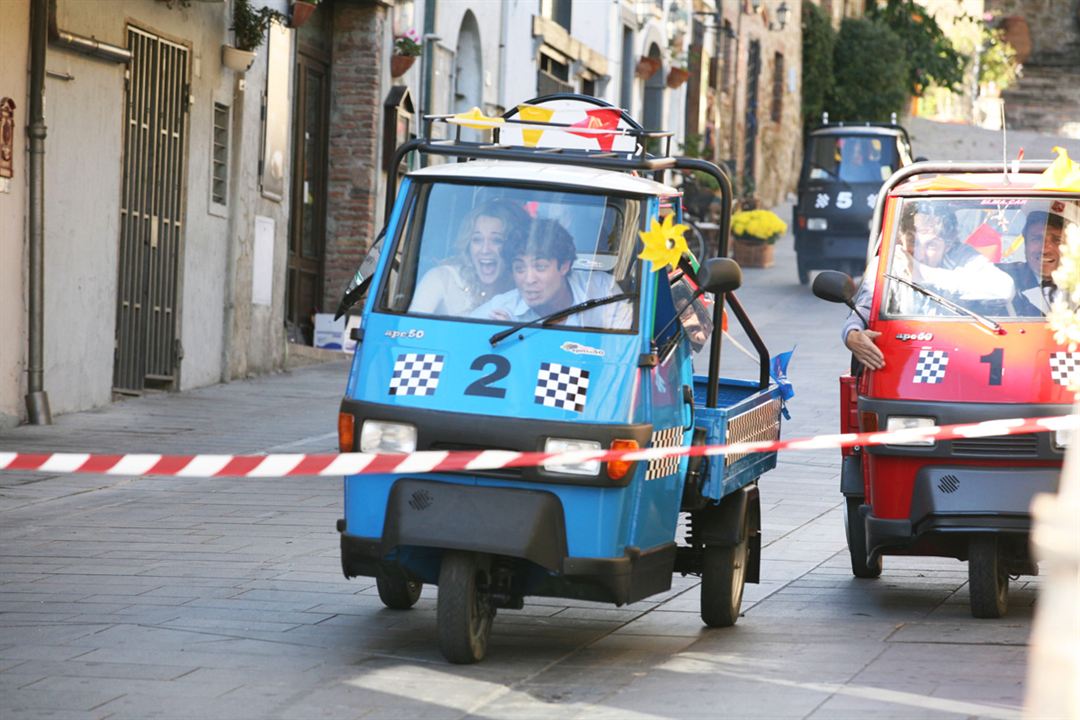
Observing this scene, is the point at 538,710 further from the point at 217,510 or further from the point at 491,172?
the point at 217,510

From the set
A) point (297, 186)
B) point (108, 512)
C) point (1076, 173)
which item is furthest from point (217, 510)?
point (297, 186)

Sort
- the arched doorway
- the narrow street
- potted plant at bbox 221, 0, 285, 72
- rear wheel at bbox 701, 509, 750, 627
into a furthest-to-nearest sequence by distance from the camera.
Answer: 1. the arched doorway
2. potted plant at bbox 221, 0, 285, 72
3. rear wheel at bbox 701, 509, 750, 627
4. the narrow street

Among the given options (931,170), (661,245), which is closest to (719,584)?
(661,245)

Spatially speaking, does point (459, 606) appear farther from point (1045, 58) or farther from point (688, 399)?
point (1045, 58)

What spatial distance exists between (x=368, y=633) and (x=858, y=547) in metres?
2.78

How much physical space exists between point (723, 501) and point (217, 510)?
396 centimetres

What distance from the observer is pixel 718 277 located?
25.1ft

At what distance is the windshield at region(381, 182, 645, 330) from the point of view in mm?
7746

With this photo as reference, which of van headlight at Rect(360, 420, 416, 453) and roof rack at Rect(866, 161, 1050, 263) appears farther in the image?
roof rack at Rect(866, 161, 1050, 263)

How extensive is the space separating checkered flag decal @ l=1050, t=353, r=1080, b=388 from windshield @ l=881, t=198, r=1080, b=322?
0.30 meters

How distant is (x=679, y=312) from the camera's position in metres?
7.84

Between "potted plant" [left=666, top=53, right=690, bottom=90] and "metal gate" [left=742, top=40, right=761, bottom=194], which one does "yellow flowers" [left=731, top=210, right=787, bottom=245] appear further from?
"metal gate" [left=742, top=40, right=761, bottom=194]

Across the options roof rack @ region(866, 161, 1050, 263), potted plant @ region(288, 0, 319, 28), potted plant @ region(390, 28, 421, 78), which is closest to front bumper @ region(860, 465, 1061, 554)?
roof rack @ region(866, 161, 1050, 263)

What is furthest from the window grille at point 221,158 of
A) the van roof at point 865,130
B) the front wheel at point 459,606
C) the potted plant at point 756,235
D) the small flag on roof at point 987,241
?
the potted plant at point 756,235
